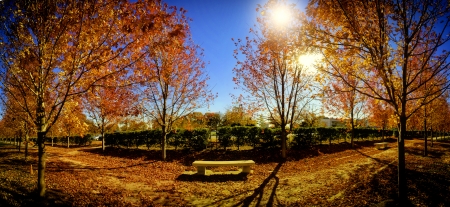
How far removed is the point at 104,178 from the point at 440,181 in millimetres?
12126

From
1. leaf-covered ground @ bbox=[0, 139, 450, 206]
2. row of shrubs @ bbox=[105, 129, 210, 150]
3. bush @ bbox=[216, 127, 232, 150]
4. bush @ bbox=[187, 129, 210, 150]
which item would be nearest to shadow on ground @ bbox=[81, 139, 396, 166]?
bush @ bbox=[187, 129, 210, 150]

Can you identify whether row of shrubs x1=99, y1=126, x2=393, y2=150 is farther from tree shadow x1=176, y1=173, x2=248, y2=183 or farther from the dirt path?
tree shadow x1=176, y1=173, x2=248, y2=183

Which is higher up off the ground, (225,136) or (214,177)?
(225,136)

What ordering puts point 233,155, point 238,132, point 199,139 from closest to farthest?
point 233,155 → point 238,132 → point 199,139

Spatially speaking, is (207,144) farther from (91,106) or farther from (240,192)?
(91,106)

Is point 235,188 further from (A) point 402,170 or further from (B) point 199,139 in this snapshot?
(B) point 199,139

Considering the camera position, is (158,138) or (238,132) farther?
(158,138)

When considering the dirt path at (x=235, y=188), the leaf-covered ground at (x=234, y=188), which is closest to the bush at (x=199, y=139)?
the leaf-covered ground at (x=234, y=188)

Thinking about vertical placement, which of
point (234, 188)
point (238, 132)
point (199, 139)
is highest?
point (238, 132)

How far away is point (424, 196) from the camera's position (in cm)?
555

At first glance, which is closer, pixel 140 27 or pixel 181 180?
pixel 140 27

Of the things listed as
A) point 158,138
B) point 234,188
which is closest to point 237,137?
point 158,138

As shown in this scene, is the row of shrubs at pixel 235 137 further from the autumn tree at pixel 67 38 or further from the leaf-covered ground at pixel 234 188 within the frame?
the autumn tree at pixel 67 38

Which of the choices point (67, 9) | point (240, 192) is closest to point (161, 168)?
point (240, 192)
